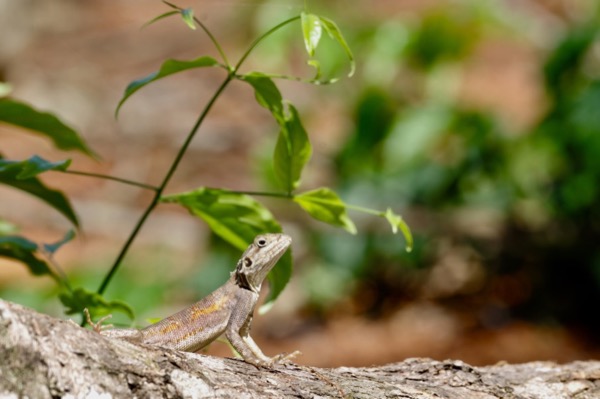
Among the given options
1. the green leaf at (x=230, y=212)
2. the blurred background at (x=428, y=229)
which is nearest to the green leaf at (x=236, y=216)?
the green leaf at (x=230, y=212)

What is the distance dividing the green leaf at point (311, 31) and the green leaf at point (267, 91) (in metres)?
0.19

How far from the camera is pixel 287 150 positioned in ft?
10.4

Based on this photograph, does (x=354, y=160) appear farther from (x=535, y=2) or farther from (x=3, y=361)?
(x=535, y=2)

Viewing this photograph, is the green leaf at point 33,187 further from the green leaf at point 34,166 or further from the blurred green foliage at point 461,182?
the blurred green foliage at point 461,182

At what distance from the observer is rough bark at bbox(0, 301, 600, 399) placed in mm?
2406

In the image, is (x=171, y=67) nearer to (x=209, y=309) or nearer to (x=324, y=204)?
(x=324, y=204)

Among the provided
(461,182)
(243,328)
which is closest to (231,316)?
(243,328)

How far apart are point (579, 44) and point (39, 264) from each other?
19.8 feet

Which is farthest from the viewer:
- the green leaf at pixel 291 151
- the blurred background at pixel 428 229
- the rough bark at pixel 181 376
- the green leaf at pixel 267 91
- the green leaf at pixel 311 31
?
the blurred background at pixel 428 229

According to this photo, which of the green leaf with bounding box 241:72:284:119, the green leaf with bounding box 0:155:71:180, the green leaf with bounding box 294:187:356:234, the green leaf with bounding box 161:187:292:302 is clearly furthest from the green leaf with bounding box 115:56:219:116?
the green leaf with bounding box 294:187:356:234

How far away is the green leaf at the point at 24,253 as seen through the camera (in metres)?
3.47

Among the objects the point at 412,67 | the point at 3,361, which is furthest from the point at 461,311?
the point at 3,361

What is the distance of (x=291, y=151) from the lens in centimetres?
317

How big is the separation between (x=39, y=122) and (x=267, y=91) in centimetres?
103
